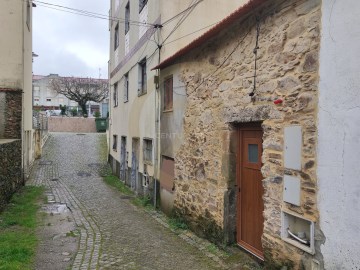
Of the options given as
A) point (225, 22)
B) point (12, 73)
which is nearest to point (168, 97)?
point (225, 22)

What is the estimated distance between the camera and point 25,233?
746 centimetres

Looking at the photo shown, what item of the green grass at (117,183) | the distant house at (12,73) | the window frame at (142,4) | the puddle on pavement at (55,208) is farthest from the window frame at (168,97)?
the distant house at (12,73)

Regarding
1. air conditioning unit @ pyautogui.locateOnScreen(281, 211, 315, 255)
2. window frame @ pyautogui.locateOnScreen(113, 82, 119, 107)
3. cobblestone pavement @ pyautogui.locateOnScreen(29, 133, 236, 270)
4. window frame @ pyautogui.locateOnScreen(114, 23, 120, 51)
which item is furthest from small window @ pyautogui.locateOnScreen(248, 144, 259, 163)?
window frame @ pyautogui.locateOnScreen(114, 23, 120, 51)

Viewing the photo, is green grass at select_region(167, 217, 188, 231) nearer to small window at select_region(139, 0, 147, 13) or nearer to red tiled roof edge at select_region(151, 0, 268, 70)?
red tiled roof edge at select_region(151, 0, 268, 70)

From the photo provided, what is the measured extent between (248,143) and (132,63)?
9149 millimetres

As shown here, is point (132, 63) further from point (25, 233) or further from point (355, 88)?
point (355, 88)

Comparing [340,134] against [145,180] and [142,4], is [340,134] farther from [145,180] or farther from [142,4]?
[142,4]

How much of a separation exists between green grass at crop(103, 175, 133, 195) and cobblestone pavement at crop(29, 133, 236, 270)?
34cm

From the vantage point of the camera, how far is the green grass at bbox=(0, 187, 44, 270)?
223 inches

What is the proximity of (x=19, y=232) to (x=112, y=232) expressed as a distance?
200cm

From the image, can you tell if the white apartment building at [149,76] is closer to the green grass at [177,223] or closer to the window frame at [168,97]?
the window frame at [168,97]

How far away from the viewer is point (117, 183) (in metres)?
15.7

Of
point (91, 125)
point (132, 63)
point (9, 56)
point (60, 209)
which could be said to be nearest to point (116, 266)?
point (60, 209)

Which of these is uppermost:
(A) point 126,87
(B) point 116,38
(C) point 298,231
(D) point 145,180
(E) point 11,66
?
(B) point 116,38
